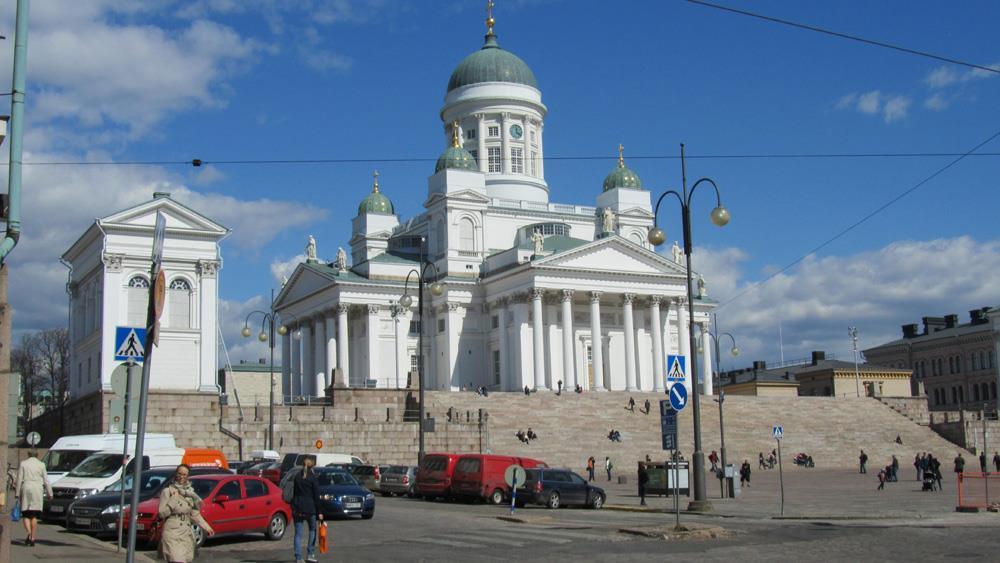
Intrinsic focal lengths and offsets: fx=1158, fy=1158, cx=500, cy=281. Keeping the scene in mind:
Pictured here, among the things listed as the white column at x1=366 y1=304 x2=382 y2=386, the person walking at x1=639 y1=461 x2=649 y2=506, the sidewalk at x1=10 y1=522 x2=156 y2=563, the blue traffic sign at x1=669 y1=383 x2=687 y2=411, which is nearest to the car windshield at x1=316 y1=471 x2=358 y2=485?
the sidewalk at x1=10 y1=522 x2=156 y2=563

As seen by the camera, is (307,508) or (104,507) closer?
(307,508)

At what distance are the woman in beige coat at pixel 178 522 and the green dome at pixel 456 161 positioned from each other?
72045 mm

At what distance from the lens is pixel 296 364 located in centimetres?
9144

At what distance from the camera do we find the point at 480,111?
94250mm

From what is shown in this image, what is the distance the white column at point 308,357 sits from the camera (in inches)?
3410

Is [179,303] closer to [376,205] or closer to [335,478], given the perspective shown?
[335,478]

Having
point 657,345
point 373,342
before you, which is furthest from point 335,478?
point 657,345

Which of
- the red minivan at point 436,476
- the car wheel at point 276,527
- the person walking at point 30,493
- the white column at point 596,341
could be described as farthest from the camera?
the white column at point 596,341

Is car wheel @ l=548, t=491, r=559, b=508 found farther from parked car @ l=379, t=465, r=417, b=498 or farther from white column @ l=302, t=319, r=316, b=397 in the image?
white column @ l=302, t=319, r=316, b=397

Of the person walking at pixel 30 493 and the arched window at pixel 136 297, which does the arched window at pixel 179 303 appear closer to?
the arched window at pixel 136 297

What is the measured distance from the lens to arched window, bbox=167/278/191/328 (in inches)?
2136

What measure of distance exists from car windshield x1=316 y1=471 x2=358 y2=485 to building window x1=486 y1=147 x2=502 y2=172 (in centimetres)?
6640

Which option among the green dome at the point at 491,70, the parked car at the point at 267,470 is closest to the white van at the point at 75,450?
the parked car at the point at 267,470

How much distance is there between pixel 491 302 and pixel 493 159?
1691 centimetres
